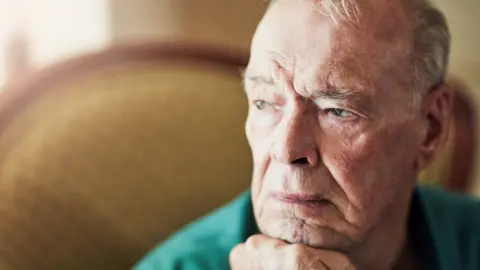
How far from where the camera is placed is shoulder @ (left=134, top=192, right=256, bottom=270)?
1146 mm

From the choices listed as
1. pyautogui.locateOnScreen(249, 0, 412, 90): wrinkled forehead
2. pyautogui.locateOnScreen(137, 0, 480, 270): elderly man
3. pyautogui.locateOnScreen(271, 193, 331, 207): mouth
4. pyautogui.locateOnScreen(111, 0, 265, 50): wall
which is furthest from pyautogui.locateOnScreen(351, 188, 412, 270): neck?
pyautogui.locateOnScreen(111, 0, 265, 50): wall

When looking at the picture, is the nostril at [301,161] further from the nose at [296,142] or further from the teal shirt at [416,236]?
the teal shirt at [416,236]

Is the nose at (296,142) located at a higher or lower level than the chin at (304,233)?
higher

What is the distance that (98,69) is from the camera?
4.59 ft

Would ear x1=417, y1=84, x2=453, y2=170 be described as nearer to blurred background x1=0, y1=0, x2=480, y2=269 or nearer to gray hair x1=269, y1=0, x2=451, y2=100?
gray hair x1=269, y1=0, x2=451, y2=100

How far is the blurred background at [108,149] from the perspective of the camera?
1.21 metres

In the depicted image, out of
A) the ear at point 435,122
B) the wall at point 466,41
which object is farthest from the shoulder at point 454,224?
the wall at point 466,41

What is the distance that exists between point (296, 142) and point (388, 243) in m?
0.32

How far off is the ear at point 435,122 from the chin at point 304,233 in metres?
0.23

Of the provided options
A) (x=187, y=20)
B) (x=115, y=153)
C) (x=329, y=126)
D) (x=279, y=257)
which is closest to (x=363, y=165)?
(x=329, y=126)

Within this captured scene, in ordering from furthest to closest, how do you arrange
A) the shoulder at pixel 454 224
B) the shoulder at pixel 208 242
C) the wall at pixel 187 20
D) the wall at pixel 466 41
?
the wall at pixel 466 41
the wall at pixel 187 20
the shoulder at pixel 454 224
the shoulder at pixel 208 242

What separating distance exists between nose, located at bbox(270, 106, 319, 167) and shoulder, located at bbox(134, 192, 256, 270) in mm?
182

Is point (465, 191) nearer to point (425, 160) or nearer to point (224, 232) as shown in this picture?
point (425, 160)

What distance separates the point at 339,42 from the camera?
1.05 meters
